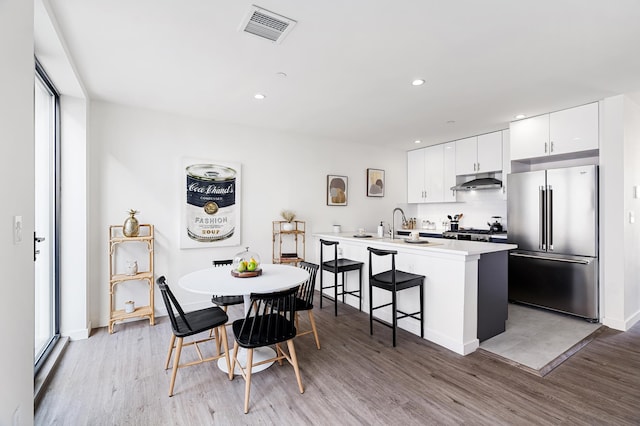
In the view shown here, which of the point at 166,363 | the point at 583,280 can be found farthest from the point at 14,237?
the point at 583,280

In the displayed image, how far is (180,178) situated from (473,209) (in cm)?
484

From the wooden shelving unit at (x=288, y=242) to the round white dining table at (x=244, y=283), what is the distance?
157cm

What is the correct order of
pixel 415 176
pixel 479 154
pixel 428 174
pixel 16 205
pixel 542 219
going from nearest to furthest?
pixel 16 205 → pixel 542 219 → pixel 479 154 → pixel 428 174 → pixel 415 176

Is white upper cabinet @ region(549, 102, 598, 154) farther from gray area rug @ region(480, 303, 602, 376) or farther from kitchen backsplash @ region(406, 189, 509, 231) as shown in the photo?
gray area rug @ region(480, 303, 602, 376)

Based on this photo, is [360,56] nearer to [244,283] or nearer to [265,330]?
[244,283]

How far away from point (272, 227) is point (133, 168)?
6.37 ft

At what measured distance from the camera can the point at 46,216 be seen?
9.54ft

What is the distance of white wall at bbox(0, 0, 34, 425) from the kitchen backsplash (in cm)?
557

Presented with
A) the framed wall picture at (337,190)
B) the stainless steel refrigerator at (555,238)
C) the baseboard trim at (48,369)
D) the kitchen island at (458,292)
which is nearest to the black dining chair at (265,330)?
the baseboard trim at (48,369)

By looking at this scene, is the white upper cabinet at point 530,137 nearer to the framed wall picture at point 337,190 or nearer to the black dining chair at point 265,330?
the framed wall picture at point 337,190

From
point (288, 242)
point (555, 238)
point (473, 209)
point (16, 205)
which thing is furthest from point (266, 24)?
point (473, 209)

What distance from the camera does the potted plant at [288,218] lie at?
15.2ft

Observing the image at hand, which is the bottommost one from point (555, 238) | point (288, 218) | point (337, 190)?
point (555, 238)

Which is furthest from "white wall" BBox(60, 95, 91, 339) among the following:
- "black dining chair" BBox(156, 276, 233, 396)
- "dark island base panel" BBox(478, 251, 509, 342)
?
"dark island base panel" BBox(478, 251, 509, 342)
